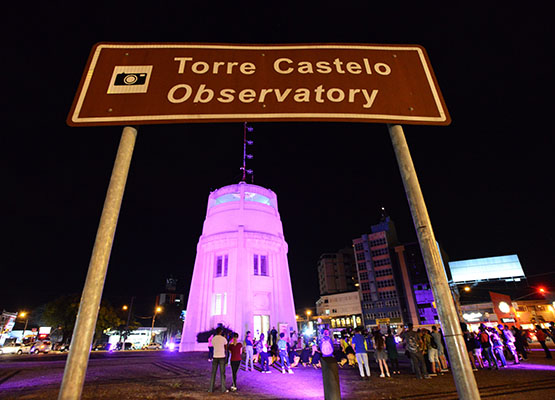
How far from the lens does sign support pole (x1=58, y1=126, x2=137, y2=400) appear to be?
74.5 inches

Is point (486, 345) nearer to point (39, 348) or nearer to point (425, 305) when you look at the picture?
point (39, 348)

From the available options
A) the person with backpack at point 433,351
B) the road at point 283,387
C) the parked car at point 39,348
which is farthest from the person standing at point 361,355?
the parked car at point 39,348

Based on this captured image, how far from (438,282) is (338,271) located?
4282 inches

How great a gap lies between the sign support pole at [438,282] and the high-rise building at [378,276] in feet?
256

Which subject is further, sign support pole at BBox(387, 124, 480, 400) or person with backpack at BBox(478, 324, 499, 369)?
person with backpack at BBox(478, 324, 499, 369)

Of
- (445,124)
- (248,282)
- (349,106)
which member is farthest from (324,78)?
(248,282)

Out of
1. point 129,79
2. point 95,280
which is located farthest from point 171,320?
point 95,280

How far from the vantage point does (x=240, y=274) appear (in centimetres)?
3009

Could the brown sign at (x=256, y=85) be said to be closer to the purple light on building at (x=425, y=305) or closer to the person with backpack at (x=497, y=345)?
the person with backpack at (x=497, y=345)

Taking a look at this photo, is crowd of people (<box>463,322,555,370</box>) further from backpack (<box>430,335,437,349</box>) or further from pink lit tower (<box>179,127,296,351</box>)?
pink lit tower (<box>179,127,296,351</box>)

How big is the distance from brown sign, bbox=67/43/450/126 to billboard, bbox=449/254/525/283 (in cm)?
5215

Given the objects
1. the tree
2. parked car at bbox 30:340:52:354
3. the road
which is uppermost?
the tree

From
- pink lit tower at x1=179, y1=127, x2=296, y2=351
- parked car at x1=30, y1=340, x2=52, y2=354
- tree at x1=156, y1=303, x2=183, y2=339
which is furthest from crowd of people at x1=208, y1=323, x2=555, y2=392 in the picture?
tree at x1=156, y1=303, x2=183, y2=339

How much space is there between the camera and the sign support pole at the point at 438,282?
209cm
